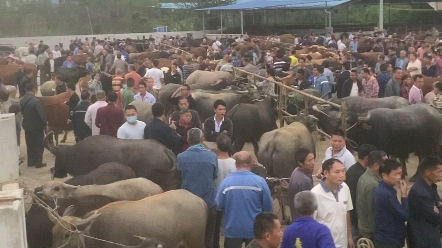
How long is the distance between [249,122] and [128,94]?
2.64 meters

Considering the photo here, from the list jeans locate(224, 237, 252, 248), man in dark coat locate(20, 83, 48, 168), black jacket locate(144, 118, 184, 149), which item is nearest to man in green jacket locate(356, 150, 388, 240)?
jeans locate(224, 237, 252, 248)

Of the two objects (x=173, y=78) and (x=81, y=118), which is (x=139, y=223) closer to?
(x=81, y=118)

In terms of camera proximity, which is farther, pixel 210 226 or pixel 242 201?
pixel 210 226

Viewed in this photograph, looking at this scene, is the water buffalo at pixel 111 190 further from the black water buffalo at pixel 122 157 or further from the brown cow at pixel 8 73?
the brown cow at pixel 8 73

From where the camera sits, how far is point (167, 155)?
8.95 m

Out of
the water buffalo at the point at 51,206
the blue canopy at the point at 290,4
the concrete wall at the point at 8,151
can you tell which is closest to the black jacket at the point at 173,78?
the water buffalo at the point at 51,206

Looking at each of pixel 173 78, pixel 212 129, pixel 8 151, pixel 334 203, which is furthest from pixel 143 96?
pixel 334 203

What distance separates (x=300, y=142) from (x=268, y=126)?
2.46 meters

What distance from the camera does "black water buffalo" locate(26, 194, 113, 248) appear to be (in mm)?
7105

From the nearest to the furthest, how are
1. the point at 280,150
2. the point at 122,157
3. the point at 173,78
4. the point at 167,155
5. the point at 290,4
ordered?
the point at 167,155, the point at 122,157, the point at 280,150, the point at 173,78, the point at 290,4

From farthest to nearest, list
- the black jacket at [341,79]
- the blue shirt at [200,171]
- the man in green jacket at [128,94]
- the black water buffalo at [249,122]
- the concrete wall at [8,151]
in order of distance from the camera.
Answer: the black jacket at [341,79]
the man in green jacket at [128,94]
the black water buffalo at [249,122]
the blue shirt at [200,171]
the concrete wall at [8,151]

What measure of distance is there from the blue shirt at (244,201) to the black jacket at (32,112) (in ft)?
22.5

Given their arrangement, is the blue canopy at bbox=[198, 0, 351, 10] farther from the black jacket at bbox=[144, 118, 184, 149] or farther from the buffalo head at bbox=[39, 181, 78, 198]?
the buffalo head at bbox=[39, 181, 78, 198]

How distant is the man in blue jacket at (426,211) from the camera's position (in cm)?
605
